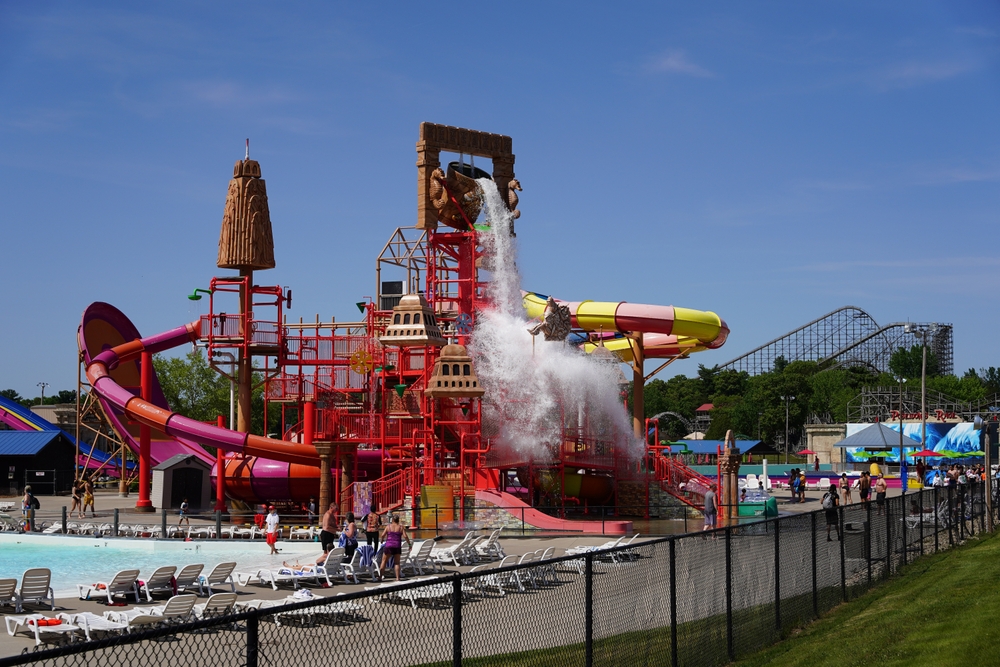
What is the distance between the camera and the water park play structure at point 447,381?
33.7 metres

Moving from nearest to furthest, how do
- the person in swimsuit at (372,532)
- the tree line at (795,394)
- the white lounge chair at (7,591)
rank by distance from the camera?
the white lounge chair at (7,591)
the person in swimsuit at (372,532)
the tree line at (795,394)

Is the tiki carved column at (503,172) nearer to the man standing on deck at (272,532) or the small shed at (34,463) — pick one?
the man standing on deck at (272,532)

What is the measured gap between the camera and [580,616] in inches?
412

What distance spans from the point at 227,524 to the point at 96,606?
16.5 meters

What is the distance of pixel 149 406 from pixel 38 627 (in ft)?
78.6

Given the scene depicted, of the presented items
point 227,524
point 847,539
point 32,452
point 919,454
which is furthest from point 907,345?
point 847,539

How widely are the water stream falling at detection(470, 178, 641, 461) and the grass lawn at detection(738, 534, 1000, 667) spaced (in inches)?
680

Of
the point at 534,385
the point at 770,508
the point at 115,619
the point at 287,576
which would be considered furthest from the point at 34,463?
the point at 115,619

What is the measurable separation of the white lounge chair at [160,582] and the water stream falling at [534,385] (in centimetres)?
1553

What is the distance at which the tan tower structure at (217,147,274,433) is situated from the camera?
4088 centimetres

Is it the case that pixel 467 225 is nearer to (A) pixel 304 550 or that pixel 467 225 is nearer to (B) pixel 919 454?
(A) pixel 304 550

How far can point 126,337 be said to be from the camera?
4931 cm

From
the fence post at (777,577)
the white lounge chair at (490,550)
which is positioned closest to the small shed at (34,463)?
the white lounge chair at (490,550)

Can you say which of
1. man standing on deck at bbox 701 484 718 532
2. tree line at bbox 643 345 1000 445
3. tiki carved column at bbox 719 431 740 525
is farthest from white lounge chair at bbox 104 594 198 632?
tree line at bbox 643 345 1000 445
